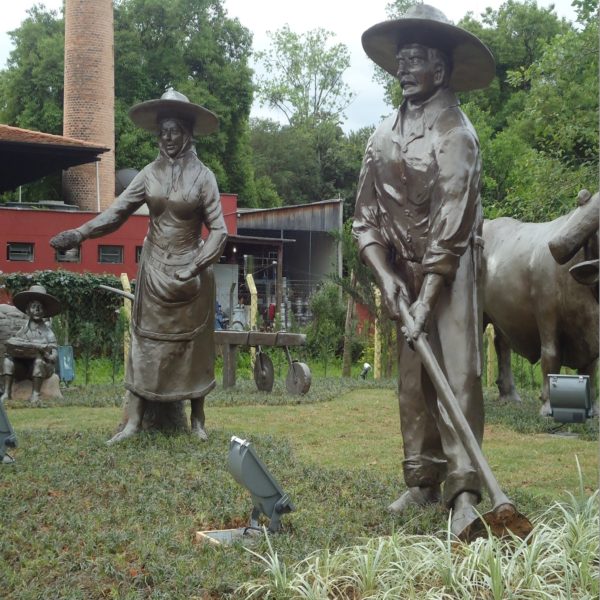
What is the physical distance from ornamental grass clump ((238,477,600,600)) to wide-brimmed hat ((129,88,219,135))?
4842 mm

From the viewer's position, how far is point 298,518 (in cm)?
556

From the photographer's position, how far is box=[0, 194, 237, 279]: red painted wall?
27.6m

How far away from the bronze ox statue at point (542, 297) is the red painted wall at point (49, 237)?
1771 centimetres

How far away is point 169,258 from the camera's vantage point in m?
8.51

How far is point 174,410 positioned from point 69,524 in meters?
3.49

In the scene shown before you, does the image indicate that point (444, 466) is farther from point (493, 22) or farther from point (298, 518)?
point (493, 22)

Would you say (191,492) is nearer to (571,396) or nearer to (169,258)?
(169,258)

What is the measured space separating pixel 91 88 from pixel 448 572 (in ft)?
113

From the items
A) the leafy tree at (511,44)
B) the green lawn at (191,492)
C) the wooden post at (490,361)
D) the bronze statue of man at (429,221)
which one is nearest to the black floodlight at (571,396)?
the green lawn at (191,492)

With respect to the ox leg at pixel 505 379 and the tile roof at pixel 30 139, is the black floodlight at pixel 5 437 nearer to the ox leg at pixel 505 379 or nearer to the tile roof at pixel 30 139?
the ox leg at pixel 505 379

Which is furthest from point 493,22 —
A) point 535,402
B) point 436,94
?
point 436,94

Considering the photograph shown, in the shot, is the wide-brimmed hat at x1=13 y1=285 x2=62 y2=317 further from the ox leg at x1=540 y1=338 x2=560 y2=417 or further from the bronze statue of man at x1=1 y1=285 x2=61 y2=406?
the ox leg at x1=540 y1=338 x2=560 y2=417

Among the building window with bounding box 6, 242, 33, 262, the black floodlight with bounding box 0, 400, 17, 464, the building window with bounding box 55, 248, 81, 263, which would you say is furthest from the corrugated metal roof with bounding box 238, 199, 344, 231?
the black floodlight with bounding box 0, 400, 17, 464

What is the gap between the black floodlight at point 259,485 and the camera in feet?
16.8
